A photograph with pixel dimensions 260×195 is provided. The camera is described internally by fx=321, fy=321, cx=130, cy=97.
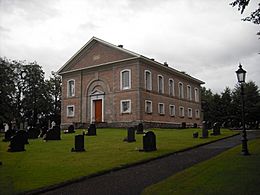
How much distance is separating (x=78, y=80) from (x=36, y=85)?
64.7 ft

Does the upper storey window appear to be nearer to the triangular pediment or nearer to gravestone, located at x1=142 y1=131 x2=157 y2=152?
the triangular pediment

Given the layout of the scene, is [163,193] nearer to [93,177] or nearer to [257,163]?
[93,177]

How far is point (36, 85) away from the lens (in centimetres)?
6088

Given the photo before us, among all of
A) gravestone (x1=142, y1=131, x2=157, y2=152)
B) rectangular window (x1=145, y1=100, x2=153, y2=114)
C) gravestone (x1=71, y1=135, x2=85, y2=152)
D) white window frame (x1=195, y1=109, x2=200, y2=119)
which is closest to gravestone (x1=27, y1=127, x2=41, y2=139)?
gravestone (x1=71, y1=135, x2=85, y2=152)

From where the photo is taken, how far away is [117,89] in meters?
39.8

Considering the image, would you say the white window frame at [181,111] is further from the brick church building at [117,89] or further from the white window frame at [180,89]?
the white window frame at [180,89]

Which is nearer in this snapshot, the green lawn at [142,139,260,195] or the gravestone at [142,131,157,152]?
the green lawn at [142,139,260,195]

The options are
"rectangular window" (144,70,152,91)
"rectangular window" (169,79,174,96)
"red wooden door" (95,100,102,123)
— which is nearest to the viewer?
"rectangular window" (144,70,152,91)

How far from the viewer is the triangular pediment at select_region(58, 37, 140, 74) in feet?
131

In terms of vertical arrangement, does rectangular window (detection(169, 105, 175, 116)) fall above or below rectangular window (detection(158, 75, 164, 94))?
below

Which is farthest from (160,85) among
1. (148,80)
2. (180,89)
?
(180,89)

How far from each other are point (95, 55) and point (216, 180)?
3501cm

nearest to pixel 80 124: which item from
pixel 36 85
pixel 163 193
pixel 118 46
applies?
→ pixel 118 46

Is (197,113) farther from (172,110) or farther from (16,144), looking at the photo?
(16,144)
